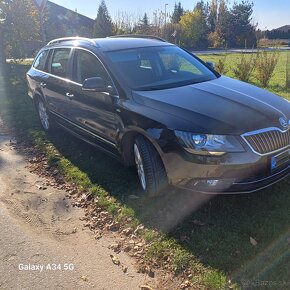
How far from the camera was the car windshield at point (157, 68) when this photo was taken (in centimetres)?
444

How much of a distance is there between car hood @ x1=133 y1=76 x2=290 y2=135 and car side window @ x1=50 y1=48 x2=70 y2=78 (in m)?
1.96

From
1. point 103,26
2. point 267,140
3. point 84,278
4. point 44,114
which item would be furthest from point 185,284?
point 103,26

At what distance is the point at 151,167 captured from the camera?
388 cm

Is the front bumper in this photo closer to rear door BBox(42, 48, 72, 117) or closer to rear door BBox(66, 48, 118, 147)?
rear door BBox(66, 48, 118, 147)

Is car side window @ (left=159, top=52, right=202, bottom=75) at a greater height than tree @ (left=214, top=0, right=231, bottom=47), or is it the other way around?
tree @ (left=214, top=0, right=231, bottom=47)

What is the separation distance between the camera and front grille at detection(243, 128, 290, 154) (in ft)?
11.0

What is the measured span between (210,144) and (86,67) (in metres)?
2.48

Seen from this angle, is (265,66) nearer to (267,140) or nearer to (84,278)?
(267,140)

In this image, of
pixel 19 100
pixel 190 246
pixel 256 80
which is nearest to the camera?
pixel 190 246

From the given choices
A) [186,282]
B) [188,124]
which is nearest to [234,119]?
[188,124]

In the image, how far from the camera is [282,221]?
351cm

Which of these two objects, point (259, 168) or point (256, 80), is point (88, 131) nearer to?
point (259, 168)

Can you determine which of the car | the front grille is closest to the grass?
the car

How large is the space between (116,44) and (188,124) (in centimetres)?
212
